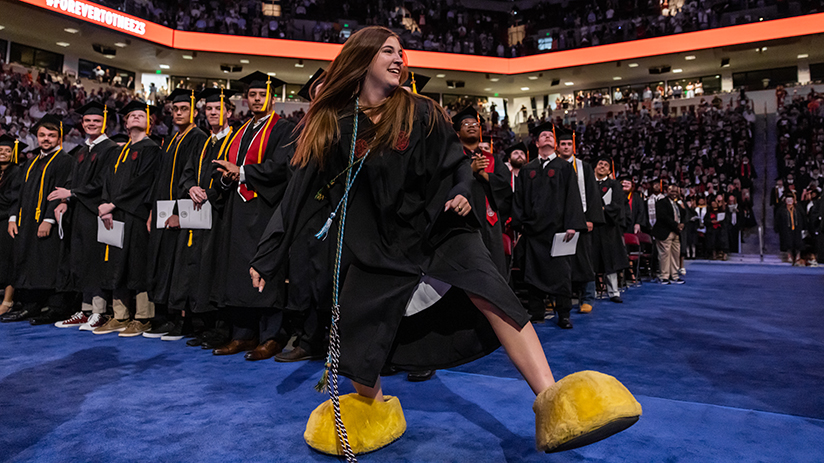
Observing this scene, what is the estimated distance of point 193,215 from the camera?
4.04 metres

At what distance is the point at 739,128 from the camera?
18.6m

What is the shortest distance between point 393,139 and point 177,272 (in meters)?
3.01

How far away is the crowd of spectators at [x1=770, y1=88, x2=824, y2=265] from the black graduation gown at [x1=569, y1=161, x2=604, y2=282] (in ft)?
26.3

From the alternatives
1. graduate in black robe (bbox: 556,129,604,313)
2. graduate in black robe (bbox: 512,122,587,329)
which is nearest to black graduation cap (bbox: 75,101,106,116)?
graduate in black robe (bbox: 512,122,587,329)

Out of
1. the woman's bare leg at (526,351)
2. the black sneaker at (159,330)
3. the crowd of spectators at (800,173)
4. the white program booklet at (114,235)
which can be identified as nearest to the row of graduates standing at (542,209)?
the woman's bare leg at (526,351)

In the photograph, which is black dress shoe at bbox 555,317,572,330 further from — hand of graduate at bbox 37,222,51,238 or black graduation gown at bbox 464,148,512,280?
hand of graduate at bbox 37,222,51,238

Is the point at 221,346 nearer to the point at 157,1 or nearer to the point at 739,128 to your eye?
the point at 739,128

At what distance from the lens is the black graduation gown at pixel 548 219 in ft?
15.8

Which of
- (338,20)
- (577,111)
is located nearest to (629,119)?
(577,111)

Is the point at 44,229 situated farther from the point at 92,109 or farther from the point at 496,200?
the point at 496,200

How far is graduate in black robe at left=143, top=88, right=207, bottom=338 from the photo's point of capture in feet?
13.9

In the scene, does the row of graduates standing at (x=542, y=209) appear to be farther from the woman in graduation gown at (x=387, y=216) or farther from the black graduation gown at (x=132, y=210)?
the black graduation gown at (x=132, y=210)

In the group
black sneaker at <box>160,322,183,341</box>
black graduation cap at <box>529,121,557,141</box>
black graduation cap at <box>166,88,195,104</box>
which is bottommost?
black sneaker at <box>160,322,183,341</box>

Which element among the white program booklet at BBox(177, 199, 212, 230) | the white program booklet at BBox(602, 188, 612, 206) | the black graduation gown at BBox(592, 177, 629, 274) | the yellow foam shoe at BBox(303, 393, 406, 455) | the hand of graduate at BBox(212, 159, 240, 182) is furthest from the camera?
the white program booklet at BBox(602, 188, 612, 206)
